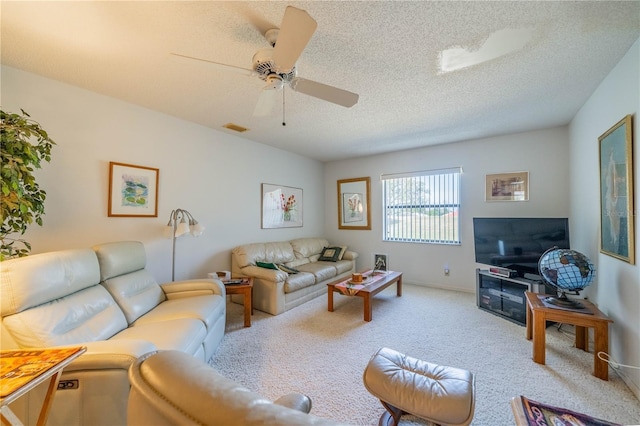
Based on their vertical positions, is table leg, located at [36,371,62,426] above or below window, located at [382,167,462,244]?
below

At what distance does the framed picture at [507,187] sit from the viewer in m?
3.72

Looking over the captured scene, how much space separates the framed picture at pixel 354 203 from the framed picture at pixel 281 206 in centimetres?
97

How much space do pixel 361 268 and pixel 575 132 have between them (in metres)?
3.83

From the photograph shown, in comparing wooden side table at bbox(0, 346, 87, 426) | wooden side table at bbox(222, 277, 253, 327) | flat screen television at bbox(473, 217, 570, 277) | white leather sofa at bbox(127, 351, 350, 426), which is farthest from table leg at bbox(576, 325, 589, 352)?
wooden side table at bbox(0, 346, 87, 426)

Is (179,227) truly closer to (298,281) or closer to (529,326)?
(298,281)

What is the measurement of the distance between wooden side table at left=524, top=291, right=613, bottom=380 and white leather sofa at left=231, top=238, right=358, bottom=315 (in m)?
2.56

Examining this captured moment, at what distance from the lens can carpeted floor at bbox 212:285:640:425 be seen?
1724mm

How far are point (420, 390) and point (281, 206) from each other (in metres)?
3.76

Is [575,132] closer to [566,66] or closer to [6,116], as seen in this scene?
[566,66]

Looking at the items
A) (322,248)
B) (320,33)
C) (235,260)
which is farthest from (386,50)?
(322,248)

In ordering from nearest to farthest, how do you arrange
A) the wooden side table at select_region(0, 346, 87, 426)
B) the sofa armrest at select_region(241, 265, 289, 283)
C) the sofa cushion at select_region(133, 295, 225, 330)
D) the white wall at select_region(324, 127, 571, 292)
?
1. the wooden side table at select_region(0, 346, 87, 426)
2. the sofa cushion at select_region(133, 295, 225, 330)
3. the sofa armrest at select_region(241, 265, 289, 283)
4. the white wall at select_region(324, 127, 571, 292)

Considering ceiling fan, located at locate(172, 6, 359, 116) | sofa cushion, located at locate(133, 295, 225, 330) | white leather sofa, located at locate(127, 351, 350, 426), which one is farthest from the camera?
sofa cushion, located at locate(133, 295, 225, 330)

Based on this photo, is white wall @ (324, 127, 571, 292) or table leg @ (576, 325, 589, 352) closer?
table leg @ (576, 325, 589, 352)

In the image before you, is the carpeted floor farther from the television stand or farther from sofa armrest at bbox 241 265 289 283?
sofa armrest at bbox 241 265 289 283
